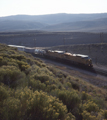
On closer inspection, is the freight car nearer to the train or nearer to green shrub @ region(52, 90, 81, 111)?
the train

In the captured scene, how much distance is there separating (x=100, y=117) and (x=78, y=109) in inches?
53.3

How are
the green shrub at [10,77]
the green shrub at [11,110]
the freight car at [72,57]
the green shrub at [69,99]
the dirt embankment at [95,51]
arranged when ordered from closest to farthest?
the green shrub at [11,110]
the green shrub at [69,99]
the green shrub at [10,77]
the freight car at [72,57]
the dirt embankment at [95,51]

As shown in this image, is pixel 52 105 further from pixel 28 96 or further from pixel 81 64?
pixel 81 64

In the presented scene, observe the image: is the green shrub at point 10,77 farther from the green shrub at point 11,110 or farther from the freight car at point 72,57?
the freight car at point 72,57

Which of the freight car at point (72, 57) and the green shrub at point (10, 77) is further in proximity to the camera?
the freight car at point (72, 57)

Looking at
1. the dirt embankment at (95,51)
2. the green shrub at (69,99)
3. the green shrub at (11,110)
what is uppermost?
the green shrub at (11,110)

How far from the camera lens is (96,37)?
84.1 metres

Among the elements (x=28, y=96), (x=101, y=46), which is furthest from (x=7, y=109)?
(x=101, y=46)

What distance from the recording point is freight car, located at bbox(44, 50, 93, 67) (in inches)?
1194

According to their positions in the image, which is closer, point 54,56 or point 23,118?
point 23,118

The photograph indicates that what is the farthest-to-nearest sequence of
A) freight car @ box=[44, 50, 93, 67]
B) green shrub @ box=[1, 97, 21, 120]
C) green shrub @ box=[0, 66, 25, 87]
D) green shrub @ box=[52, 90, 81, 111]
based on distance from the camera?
freight car @ box=[44, 50, 93, 67] < green shrub @ box=[0, 66, 25, 87] < green shrub @ box=[52, 90, 81, 111] < green shrub @ box=[1, 97, 21, 120]

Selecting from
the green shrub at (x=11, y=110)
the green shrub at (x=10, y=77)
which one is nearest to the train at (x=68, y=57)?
the green shrub at (x=10, y=77)

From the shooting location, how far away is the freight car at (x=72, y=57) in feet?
99.5

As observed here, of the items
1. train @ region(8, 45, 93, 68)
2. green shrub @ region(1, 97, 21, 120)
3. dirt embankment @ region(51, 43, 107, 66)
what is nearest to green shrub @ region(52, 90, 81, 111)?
green shrub @ region(1, 97, 21, 120)
